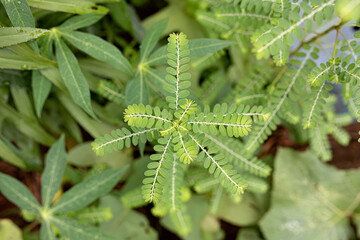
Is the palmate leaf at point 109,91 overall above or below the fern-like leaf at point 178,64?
below

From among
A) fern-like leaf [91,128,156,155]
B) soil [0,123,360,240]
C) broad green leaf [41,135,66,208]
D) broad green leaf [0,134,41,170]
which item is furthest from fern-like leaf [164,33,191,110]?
soil [0,123,360,240]

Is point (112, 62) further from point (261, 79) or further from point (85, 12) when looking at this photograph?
point (261, 79)

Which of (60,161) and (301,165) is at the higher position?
(60,161)

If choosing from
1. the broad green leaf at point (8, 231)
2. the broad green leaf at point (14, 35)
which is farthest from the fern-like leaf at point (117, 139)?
the broad green leaf at point (8, 231)

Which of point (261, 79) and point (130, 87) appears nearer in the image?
point (130, 87)

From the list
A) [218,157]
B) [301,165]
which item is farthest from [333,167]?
[218,157]

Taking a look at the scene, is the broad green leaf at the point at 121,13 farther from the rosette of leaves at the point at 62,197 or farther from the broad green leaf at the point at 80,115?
the rosette of leaves at the point at 62,197

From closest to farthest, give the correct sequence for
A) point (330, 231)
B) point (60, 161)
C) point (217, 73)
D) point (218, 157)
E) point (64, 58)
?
point (218, 157)
point (64, 58)
point (60, 161)
point (217, 73)
point (330, 231)

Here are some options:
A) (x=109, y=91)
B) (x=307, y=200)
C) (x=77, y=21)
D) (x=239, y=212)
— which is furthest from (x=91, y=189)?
(x=307, y=200)
